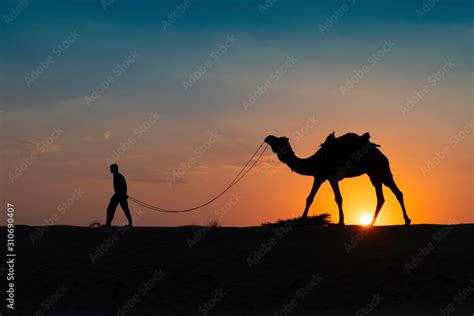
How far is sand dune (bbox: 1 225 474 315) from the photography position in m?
19.2

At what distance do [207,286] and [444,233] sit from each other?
6937mm

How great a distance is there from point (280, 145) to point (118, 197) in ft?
16.3

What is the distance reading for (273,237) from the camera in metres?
23.0

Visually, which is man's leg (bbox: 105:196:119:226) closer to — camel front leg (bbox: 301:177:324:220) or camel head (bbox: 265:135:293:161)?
camel head (bbox: 265:135:293:161)

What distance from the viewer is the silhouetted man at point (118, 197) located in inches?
1000

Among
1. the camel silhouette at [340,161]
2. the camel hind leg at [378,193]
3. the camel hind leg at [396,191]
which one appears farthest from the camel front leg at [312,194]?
the camel hind leg at [396,191]

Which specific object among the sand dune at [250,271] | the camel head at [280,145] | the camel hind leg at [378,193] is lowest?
the sand dune at [250,271]

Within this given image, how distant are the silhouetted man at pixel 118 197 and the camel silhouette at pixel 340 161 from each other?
14.4ft

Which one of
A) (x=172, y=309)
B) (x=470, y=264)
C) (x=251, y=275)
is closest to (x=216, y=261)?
(x=251, y=275)

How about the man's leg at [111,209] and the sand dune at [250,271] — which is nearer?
the sand dune at [250,271]

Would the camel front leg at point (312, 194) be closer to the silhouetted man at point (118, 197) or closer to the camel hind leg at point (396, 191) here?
the camel hind leg at point (396, 191)

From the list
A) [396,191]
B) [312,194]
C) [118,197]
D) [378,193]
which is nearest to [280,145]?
[312,194]

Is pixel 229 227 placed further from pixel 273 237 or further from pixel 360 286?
pixel 360 286

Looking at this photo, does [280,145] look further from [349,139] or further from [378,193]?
[378,193]
